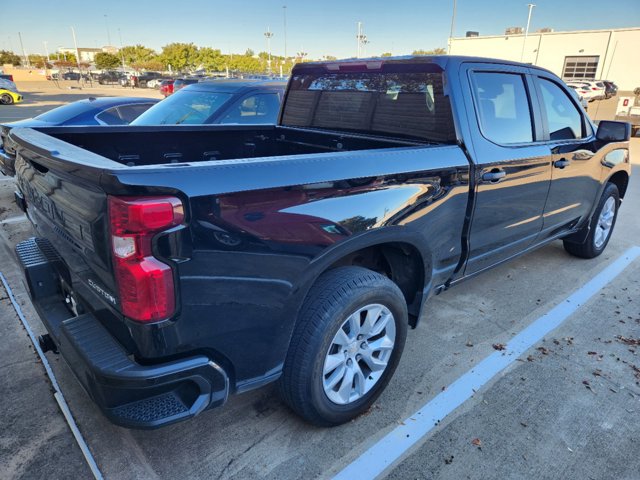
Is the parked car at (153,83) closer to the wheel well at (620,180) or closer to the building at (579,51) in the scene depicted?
the building at (579,51)

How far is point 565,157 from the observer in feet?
12.6

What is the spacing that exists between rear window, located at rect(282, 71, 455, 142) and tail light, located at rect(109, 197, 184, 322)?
1893 millimetres

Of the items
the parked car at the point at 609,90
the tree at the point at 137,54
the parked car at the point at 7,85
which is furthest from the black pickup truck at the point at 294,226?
the tree at the point at 137,54

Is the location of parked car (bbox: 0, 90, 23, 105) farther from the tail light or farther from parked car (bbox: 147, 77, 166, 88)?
the tail light

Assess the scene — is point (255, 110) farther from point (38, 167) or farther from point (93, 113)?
point (38, 167)

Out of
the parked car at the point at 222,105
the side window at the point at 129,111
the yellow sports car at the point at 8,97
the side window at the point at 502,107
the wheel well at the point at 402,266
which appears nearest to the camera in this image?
the wheel well at the point at 402,266

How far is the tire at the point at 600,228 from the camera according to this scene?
4816 millimetres

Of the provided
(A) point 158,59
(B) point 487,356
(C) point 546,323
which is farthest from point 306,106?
(A) point 158,59

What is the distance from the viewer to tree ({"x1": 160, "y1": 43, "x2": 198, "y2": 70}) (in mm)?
68938

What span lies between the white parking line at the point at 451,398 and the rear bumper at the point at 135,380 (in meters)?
0.85

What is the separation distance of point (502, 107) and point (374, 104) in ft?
2.99

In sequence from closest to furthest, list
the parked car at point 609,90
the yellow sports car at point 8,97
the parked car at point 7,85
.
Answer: the yellow sports car at point 8,97, the parked car at point 7,85, the parked car at point 609,90

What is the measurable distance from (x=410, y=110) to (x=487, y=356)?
5.85 ft

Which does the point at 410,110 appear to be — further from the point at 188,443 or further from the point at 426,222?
the point at 188,443
